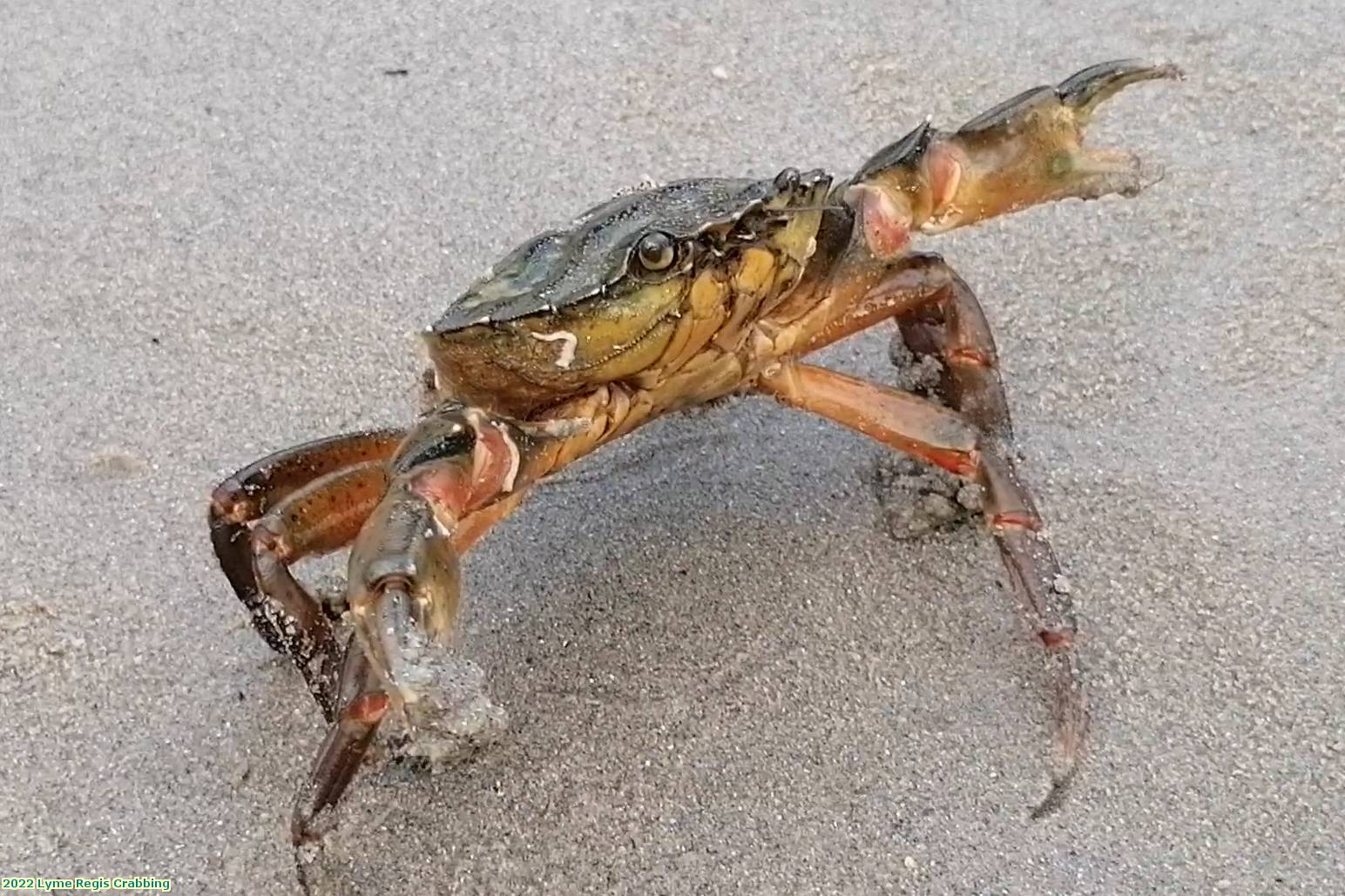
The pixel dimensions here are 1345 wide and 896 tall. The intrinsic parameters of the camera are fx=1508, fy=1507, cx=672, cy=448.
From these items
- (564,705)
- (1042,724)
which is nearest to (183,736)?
(564,705)

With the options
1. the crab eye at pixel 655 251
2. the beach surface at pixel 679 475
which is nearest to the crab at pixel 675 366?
the crab eye at pixel 655 251

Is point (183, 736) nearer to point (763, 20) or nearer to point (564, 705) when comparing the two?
point (564, 705)

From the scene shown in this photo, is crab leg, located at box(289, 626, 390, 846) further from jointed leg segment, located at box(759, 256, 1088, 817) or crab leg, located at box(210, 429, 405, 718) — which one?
jointed leg segment, located at box(759, 256, 1088, 817)

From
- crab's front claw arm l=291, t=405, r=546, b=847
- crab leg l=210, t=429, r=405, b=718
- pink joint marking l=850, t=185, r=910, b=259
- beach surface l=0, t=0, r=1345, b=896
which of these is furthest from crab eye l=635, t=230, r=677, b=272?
beach surface l=0, t=0, r=1345, b=896

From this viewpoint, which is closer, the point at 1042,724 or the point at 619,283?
the point at 619,283

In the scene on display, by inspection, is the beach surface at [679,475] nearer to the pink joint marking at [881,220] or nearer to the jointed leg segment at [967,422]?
the jointed leg segment at [967,422]

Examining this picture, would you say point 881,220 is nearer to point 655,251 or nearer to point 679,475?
point 655,251

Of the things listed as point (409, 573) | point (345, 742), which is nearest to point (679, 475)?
point (345, 742)
